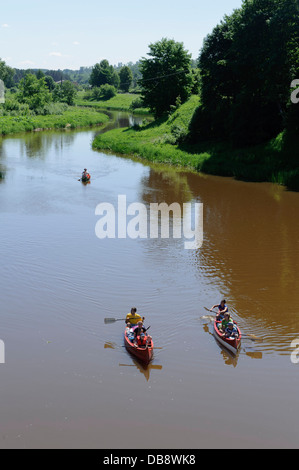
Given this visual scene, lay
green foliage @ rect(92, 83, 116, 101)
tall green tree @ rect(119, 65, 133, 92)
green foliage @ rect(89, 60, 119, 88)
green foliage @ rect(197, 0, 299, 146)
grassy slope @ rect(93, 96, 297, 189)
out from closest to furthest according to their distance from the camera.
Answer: green foliage @ rect(197, 0, 299, 146) → grassy slope @ rect(93, 96, 297, 189) → green foliage @ rect(92, 83, 116, 101) → green foliage @ rect(89, 60, 119, 88) → tall green tree @ rect(119, 65, 133, 92)

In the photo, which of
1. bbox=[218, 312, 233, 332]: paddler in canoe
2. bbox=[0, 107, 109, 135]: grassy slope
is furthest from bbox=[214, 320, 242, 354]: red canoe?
bbox=[0, 107, 109, 135]: grassy slope

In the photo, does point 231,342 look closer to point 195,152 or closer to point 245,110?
point 245,110

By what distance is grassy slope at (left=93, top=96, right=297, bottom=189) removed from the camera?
1609 inches

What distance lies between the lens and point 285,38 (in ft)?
126

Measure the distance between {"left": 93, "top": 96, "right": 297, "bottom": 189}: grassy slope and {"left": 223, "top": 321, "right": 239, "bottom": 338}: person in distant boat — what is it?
2425 cm

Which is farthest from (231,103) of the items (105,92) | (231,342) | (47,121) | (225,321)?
(105,92)

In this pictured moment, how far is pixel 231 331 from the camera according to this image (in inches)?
639

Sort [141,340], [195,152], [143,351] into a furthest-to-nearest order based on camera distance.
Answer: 1. [195,152]
2. [141,340]
3. [143,351]

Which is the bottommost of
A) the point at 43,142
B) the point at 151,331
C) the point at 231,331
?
the point at 151,331

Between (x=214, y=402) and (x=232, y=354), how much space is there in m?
2.71

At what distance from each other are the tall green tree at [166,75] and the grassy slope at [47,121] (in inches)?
671

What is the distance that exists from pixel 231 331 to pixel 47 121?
72.7m

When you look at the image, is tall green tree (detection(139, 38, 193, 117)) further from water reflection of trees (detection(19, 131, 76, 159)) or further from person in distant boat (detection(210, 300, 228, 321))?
person in distant boat (detection(210, 300, 228, 321))

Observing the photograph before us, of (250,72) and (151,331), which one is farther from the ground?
(250,72)
